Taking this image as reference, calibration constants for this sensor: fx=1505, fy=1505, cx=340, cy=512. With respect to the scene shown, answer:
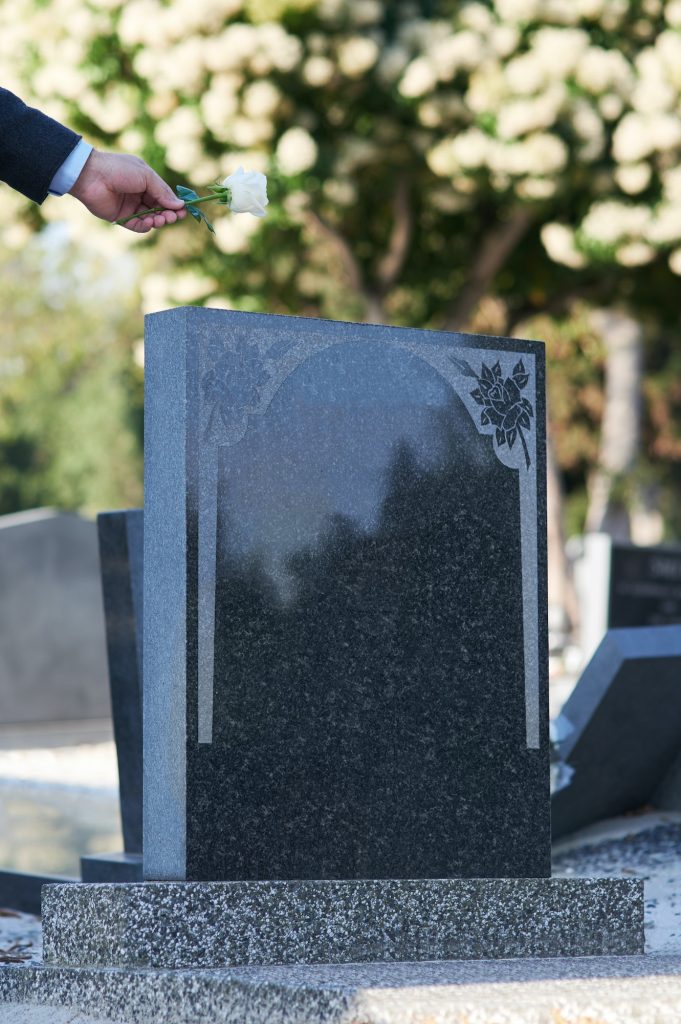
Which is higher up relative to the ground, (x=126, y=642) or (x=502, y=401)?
(x=502, y=401)

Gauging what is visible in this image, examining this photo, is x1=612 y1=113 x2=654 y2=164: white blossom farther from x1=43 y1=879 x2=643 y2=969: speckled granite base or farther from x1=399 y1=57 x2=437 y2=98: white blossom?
x1=43 y1=879 x2=643 y2=969: speckled granite base

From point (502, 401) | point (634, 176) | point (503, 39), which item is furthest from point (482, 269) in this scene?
point (502, 401)

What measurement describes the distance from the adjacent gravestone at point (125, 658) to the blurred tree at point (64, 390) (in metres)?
19.9

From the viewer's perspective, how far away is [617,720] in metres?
5.70

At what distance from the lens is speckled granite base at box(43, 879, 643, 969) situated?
3.27 meters

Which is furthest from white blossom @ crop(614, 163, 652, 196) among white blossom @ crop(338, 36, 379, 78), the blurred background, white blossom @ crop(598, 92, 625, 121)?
white blossom @ crop(338, 36, 379, 78)

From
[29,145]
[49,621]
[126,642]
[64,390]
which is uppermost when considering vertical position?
[64,390]

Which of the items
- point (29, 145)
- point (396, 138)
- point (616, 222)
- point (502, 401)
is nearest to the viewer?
point (29, 145)

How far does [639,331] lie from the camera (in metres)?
24.8

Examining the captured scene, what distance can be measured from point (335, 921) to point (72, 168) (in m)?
1.82

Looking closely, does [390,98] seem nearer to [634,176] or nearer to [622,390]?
[634,176]

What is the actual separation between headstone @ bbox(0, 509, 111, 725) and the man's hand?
10.1m

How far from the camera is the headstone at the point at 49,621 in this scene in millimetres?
13469

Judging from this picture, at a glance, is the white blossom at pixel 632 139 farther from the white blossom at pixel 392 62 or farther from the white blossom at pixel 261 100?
the white blossom at pixel 261 100
